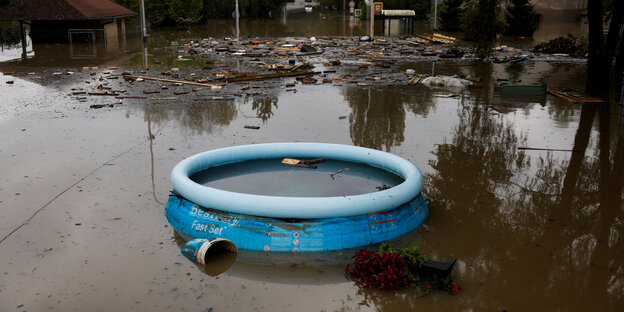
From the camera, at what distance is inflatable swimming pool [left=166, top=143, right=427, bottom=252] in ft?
23.8

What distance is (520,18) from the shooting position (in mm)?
43500

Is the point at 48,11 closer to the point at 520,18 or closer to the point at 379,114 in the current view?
the point at 379,114

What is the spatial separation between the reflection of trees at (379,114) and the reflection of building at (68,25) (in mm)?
17595

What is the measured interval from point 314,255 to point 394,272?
121 centimetres

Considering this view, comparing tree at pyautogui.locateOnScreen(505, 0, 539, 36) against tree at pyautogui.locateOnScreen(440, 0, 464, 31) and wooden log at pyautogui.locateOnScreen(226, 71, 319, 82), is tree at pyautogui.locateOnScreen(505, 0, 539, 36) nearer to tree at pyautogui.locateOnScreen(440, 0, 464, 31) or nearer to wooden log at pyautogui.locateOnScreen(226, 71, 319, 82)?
tree at pyautogui.locateOnScreen(440, 0, 464, 31)

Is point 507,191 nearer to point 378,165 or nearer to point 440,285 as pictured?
point 378,165

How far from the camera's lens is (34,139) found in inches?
483

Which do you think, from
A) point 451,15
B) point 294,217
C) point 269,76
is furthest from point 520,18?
point 294,217

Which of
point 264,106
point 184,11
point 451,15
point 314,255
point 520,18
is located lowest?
point 314,255

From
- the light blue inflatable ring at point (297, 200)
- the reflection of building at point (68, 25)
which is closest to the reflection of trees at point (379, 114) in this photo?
the light blue inflatable ring at point (297, 200)

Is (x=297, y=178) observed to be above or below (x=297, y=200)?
below

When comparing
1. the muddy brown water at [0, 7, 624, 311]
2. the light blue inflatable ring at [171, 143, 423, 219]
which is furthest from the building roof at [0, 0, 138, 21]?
the light blue inflatable ring at [171, 143, 423, 219]

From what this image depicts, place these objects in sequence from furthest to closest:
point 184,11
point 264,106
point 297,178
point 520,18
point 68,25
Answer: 1. point 184,11
2. point 520,18
3. point 68,25
4. point 264,106
5. point 297,178

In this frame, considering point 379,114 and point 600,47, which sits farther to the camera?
point 600,47
